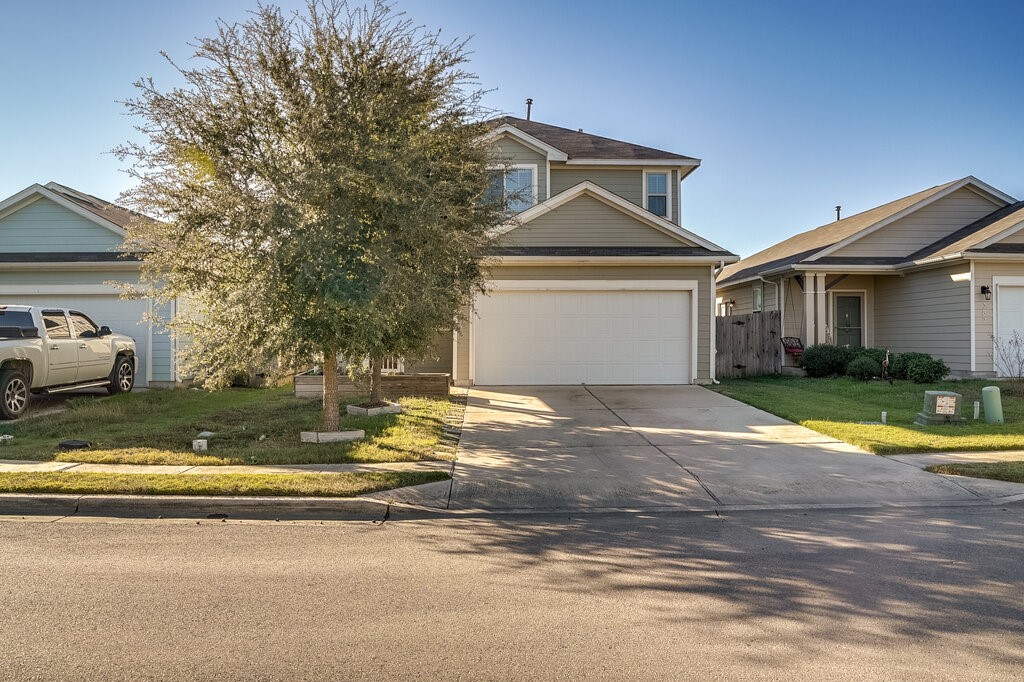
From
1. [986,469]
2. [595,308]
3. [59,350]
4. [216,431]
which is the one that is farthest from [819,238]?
[59,350]

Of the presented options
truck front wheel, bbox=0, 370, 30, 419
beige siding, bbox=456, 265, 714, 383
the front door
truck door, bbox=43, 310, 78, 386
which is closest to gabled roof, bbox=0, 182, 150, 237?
truck door, bbox=43, 310, 78, 386

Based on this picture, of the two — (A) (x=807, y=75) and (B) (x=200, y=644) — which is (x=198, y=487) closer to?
(B) (x=200, y=644)

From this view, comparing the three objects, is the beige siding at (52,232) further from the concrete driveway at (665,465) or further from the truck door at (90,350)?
the concrete driveway at (665,465)

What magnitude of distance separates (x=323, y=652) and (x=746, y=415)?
9.80 metres

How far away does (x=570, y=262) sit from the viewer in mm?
15602

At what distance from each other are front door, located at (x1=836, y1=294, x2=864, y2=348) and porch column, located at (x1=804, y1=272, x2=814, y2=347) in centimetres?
208

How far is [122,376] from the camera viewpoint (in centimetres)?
1463

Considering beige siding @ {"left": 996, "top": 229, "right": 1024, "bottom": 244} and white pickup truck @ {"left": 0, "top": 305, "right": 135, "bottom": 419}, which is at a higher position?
beige siding @ {"left": 996, "top": 229, "right": 1024, "bottom": 244}

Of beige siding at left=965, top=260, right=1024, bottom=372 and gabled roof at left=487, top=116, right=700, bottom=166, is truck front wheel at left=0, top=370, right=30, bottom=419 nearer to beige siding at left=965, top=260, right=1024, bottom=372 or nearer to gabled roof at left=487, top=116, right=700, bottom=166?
gabled roof at left=487, top=116, right=700, bottom=166

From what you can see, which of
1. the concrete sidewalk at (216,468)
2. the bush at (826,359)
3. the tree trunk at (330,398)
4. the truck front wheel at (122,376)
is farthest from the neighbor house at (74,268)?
the bush at (826,359)

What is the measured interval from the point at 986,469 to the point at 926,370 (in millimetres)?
9662

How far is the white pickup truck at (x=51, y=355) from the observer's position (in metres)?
11.1

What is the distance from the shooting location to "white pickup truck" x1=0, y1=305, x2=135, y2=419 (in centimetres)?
1112

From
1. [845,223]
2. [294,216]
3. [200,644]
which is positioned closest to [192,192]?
[294,216]
